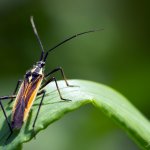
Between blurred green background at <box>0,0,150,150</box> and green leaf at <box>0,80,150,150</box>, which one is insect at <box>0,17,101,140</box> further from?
blurred green background at <box>0,0,150,150</box>

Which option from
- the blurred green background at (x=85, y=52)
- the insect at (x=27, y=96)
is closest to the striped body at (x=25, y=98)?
the insect at (x=27, y=96)

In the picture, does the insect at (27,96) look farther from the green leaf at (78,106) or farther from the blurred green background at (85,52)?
the blurred green background at (85,52)

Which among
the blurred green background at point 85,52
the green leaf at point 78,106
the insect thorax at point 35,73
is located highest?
the insect thorax at point 35,73

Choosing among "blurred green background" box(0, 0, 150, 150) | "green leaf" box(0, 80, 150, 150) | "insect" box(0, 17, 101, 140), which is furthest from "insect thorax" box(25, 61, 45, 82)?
"blurred green background" box(0, 0, 150, 150)

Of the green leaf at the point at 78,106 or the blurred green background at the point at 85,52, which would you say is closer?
the green leaf at the point at 78,106

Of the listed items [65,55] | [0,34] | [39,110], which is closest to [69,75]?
[65,55]

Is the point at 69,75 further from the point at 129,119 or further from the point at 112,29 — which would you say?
the point at 129,119
